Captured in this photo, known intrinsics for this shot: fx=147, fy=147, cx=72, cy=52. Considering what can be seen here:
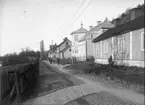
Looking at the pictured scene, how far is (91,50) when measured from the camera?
28.7 metres

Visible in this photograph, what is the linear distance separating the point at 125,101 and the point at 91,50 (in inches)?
931

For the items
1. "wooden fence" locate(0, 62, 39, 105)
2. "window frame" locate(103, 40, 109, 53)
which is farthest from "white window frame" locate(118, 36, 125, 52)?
"wooden fence" locate(0, 62, 39, 105)

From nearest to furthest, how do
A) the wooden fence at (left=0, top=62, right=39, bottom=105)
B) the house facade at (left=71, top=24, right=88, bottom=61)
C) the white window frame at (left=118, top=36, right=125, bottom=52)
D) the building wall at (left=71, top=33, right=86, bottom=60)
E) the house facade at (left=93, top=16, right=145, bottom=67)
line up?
the wooden fence at (left=0, top=62, right=39, bottom=105)
the house facade at (left=93, top=16, right=145, bottom=67)
the white window frame at (left=118, top=36, right=125, bottom=52)
the building wall at (left=71, top=33, right=86, bottom=60)
the house facade at (left=71, top=24, right=88, bottom=61)

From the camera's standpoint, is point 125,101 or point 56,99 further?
point 56,99

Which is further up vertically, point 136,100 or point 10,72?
point 10,72

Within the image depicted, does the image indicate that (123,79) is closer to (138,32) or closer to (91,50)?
(138,32)

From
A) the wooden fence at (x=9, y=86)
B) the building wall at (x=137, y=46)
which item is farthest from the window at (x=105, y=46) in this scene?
the wooden fence at (x=9, y=86)

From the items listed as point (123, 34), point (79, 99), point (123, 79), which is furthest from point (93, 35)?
point (79, 99)

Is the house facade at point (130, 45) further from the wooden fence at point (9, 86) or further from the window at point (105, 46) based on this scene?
the wooden fence at point (9, 86)

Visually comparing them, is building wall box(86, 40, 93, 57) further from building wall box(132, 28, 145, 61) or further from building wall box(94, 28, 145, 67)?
building wall box(132, 28, 145, 61)

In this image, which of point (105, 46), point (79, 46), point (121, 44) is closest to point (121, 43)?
point (121, 44)

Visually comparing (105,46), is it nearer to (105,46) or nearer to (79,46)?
(105,46)

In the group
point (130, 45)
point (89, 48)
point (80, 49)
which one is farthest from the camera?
point (80, 49)

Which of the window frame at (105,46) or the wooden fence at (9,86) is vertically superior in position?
the window frame at (105,46)
